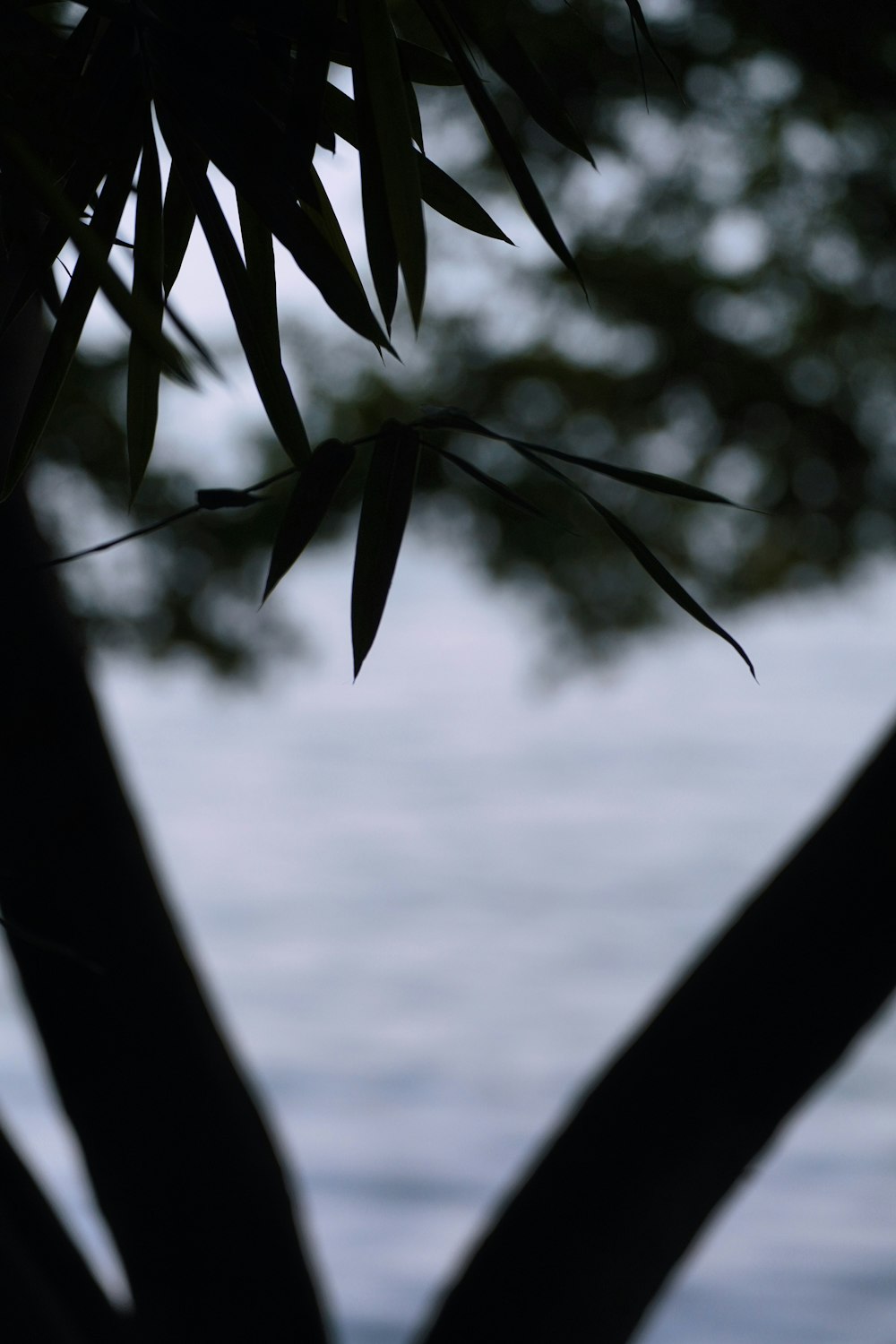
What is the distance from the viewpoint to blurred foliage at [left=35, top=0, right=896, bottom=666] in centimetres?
300

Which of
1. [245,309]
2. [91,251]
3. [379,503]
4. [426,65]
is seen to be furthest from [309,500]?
[426,65]

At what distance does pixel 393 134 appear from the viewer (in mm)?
876

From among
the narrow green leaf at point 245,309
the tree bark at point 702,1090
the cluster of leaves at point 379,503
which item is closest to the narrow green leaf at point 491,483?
the cluster of leaves at point 379,503

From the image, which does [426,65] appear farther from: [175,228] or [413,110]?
[175,228]

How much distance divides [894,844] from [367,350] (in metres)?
3.47

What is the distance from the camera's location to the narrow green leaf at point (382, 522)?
0.97m

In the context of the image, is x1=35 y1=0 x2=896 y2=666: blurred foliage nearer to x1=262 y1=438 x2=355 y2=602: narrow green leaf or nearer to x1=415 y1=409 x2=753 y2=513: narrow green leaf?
x1=415 y1=409 x2=753 y2=513: narrow green leaf

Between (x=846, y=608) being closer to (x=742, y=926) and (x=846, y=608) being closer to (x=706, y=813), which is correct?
(x=742, y=926)

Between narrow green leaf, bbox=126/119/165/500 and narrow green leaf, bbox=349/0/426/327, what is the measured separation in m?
0.20

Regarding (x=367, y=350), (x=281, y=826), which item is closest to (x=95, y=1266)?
(x=367, y=350)

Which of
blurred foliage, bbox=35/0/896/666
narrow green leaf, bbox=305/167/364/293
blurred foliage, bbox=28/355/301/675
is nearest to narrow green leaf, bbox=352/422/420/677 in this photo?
narrow green leaf, bbox=305/167/364/293

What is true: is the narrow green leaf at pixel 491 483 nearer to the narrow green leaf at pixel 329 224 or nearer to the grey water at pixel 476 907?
the narrow green leaf at pixel 329 224

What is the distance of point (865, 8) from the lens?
95.4 inches

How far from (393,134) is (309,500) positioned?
25 centimetres
